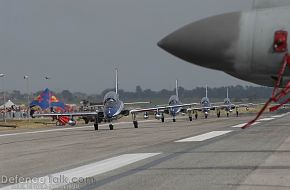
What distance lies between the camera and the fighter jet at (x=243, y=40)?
7855mm

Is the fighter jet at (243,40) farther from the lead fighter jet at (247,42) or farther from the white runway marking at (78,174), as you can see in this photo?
the white runway marking at (78,174)

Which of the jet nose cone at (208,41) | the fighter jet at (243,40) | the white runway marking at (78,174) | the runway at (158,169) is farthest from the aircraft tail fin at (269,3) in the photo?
the white runway marking at (78,174)

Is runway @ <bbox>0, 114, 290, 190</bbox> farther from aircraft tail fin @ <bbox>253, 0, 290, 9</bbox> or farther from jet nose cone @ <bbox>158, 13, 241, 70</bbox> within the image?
aircraft tail fin @ <bbox>253, 0, 290, 9</bbox>

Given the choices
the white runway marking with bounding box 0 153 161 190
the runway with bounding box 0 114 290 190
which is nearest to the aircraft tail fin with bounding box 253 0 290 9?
the runway with bounding box 0 114 290 190

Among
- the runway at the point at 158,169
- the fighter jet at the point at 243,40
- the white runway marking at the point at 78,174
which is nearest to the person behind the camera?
the fighter jet at the point at 243,40

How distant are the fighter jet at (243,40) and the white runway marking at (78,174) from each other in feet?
17.6

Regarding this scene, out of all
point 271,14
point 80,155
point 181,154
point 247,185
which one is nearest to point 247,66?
point 271,14

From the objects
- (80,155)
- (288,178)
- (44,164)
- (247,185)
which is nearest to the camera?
(247,185)

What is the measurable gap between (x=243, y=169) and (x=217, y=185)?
259 centimetres

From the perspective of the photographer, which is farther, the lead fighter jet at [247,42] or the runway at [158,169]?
the runway at [158,169]

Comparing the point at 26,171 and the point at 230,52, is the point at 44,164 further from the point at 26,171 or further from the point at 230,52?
the point at 230,52

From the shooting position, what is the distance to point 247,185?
10.8m

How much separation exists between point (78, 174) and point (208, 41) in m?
7.09

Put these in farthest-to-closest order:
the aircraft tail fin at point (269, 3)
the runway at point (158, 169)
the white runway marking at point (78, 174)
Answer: the white runway marking at point (78, 174) < the runway at point (158, 169) < the aircraft tail fin at point (269, 3)
